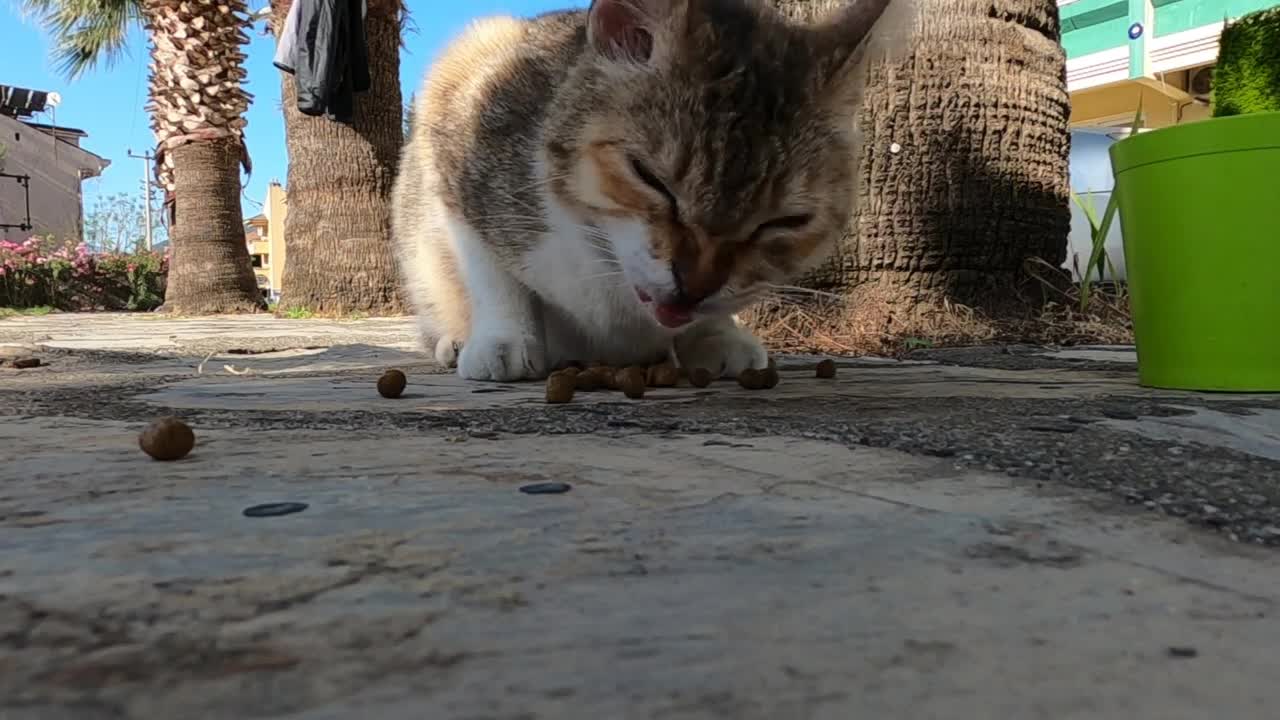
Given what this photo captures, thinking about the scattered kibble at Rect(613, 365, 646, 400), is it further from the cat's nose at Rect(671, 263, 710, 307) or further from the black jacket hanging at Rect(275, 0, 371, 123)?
the black jacket hanging at Rect(275, 0, 371, 123)

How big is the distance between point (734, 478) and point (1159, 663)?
0.47 m

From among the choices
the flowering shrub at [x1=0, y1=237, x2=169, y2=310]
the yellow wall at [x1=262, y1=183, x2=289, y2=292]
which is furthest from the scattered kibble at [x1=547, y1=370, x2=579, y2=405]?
the yellow wall at [x1=262, y1=183, x2=289, y2=292]

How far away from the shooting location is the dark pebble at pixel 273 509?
2.42 feet

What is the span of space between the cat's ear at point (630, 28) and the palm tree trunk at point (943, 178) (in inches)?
66.0

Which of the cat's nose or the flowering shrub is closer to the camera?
the cat's nose

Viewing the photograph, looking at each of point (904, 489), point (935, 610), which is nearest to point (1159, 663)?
point (935, 610)

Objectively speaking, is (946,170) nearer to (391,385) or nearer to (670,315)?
(670,315)

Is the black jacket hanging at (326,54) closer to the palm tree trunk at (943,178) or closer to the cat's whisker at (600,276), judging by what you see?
the palm tree trunk at (943,178)

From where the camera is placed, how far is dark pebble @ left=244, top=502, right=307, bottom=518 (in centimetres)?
74

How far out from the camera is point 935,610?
0.54m

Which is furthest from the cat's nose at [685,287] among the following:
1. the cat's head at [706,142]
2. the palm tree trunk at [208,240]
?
the palm tree trunk at [208,240]

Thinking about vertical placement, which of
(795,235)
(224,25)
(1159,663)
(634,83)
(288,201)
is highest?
(224,25)

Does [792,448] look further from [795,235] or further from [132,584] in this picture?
[795,235]

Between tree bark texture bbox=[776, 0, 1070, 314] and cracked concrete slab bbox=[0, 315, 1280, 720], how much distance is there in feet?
7.90
